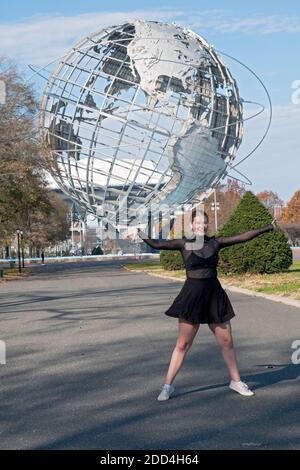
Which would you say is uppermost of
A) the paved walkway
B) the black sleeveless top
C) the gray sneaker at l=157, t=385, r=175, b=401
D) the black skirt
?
the black sleeveless top

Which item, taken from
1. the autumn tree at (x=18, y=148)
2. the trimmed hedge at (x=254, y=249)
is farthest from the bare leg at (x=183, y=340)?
the autumn tree at (x=18, y=148)

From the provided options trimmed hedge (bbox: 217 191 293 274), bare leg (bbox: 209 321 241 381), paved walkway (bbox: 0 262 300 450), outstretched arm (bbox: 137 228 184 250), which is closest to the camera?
paved walkway (bbox: 0 262 300 450)

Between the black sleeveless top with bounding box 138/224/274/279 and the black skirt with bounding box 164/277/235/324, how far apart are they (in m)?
0.09

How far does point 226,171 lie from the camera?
30016 millimetres

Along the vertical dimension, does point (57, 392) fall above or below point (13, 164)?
below

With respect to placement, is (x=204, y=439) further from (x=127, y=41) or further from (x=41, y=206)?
(x=41, y=206)

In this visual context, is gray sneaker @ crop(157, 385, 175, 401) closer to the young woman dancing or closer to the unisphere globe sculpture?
the young woman dancing

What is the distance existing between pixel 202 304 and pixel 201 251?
500 millimetres

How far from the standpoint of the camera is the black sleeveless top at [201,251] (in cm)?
786

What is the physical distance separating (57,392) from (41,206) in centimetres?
3699

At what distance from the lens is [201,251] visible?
7.89 meters

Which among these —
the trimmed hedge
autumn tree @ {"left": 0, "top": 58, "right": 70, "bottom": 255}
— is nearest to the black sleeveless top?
the trimmed hedge

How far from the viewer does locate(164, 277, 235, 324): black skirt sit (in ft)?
25.3

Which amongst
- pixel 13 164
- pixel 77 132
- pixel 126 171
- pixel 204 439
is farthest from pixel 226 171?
pixel 204 439
